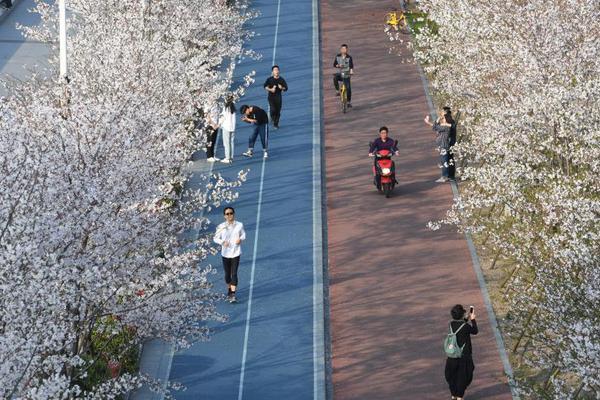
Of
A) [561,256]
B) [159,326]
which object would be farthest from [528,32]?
[159,326]

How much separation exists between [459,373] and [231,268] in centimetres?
586

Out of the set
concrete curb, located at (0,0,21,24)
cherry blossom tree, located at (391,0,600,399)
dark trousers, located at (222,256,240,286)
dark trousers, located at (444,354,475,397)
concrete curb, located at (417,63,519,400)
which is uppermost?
cherry blossom tree, located at (391,0,600,399)

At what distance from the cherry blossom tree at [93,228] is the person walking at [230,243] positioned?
5.73 feet

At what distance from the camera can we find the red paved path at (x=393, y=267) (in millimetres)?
24359

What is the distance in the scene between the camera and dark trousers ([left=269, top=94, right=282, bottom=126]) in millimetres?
38312

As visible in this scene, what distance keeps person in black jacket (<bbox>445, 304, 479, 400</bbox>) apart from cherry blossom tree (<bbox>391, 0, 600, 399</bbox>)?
83cm

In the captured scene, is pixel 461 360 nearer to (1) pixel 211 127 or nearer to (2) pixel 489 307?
(2) pixel 489 307

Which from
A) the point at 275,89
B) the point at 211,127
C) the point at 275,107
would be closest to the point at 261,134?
the point at 211,127

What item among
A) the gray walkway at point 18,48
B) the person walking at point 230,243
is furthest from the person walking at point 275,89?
the person walking at point 230,243

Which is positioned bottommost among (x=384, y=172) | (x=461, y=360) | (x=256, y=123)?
(x=461, y=360)

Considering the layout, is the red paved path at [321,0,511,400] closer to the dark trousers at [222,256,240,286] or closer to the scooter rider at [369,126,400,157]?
the scooter rider at [369,126,400,157]

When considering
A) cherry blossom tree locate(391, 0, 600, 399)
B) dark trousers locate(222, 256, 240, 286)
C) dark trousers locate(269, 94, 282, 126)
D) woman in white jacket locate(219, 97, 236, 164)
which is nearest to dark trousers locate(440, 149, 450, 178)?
cherry blossom tree locate(391, 0, 600, 399)

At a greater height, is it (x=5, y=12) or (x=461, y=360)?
(x=5, y=12)

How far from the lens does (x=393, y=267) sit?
2936 centimetres
